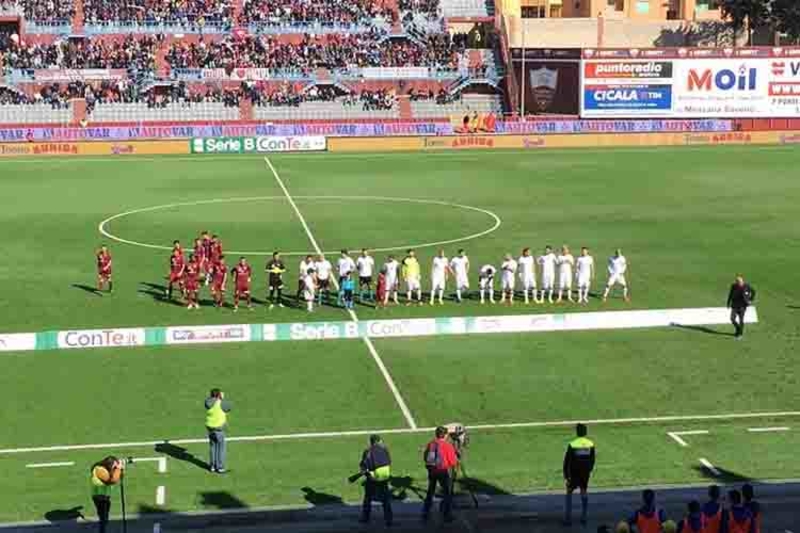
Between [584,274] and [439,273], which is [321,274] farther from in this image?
[584,274]

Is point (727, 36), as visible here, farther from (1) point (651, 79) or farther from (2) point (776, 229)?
(2) point (776, 229)

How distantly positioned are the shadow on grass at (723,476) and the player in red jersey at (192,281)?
609 inches

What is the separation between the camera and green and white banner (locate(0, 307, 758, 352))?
89.8 feet

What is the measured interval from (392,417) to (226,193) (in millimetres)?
30767

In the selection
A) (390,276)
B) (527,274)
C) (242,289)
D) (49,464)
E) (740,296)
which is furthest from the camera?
(527,274)

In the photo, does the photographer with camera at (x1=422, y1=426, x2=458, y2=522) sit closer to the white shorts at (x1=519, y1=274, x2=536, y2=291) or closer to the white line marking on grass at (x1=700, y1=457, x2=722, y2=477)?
the white line marking on grass at (x1=700, y1=457, x2=722, y2=477)

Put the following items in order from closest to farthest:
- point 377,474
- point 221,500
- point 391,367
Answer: point 377,474
point 221,500
point 391,367

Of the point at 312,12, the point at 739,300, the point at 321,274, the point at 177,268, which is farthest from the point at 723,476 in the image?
the point at 312,12

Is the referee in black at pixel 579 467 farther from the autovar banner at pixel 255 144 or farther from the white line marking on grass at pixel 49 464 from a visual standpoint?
the autovar banner at pixel 255 144

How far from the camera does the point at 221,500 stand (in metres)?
18.2

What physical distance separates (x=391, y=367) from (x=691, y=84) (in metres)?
55.4

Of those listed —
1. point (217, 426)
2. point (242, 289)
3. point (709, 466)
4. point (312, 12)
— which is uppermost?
point (312, 12)

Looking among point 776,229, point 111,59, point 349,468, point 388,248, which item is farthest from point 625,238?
point 111,59

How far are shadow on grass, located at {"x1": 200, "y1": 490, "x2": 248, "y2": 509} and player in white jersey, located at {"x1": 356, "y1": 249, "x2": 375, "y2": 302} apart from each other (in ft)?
44.5
